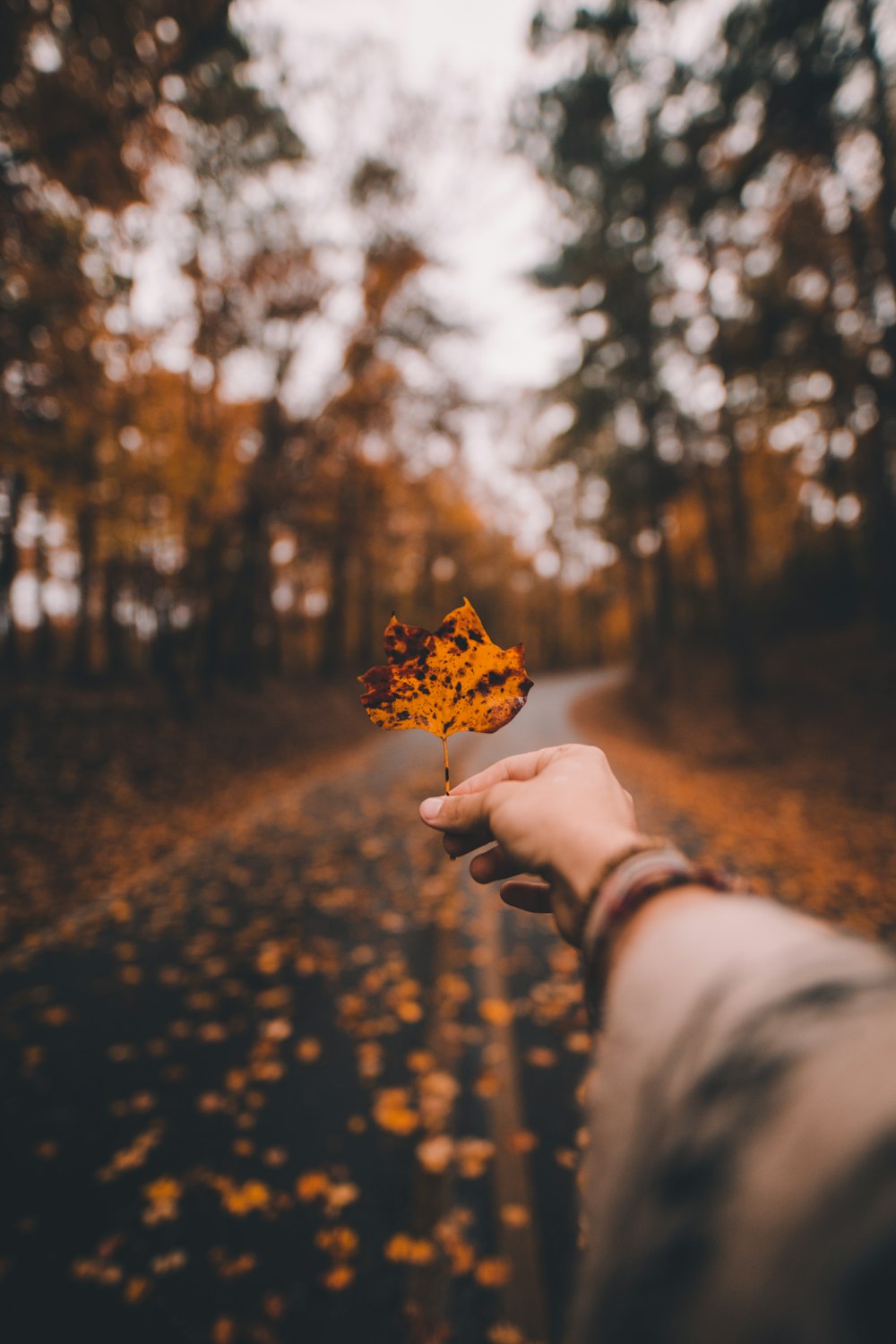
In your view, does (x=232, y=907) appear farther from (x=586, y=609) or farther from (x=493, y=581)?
(x=586, y=609)

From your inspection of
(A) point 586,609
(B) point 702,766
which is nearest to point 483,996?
(B) point 702,766

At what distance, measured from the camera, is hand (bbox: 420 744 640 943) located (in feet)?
2.95

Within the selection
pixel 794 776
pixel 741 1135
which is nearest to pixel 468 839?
pixel 741 1135

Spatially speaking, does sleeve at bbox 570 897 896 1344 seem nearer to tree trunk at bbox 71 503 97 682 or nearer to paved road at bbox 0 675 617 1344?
paved road at bbox 0 675 617 1344

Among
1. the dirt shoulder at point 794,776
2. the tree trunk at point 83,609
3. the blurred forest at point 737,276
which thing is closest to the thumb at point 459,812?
the dirt shoulder at point 794,776

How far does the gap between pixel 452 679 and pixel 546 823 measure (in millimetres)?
338

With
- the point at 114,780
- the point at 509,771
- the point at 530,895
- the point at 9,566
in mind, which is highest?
the point at 9,566

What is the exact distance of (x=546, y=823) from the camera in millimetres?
969

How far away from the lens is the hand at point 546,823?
90cm

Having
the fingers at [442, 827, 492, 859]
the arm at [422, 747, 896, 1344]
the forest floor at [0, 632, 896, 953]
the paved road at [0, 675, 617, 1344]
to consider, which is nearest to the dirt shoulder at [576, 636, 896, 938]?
the forest floor at [0, 632, 896, 953]

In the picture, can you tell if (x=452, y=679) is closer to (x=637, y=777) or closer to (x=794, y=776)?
(x=637, y=777)

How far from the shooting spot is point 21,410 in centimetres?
747

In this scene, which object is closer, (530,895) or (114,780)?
(530,895)

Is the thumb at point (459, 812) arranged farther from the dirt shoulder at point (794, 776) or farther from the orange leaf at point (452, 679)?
the dirt shoulder at point (794, 776)
